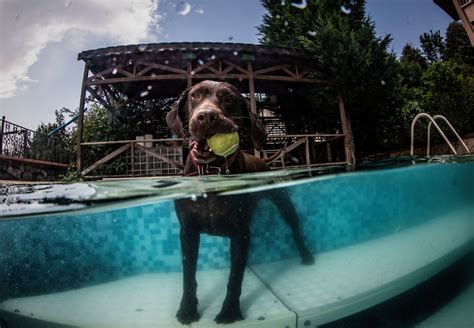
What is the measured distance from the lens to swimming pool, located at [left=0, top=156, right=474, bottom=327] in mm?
3027

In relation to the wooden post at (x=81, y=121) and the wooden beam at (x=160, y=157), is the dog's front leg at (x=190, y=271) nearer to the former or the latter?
the wooden beam at (x=160, y=157)

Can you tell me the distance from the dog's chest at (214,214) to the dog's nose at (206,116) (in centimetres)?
77

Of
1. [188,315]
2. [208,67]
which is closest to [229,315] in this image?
[188,315]

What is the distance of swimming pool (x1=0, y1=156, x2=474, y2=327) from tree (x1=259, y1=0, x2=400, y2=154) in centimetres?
619

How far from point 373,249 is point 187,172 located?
3701 mm

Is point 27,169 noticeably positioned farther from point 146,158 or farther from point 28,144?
point 146,158

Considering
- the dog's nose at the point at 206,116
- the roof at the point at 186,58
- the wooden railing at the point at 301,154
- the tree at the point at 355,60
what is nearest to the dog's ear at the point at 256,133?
the dog's nose at the point at 206,116

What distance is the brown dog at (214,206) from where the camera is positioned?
8.15ft

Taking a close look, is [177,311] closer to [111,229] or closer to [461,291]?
[111,229]

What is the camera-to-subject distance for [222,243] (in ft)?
10.2

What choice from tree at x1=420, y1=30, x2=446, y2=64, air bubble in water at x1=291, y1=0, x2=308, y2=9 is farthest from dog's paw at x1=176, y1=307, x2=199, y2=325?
air bubble in water at x1=291, y1=0, x2=308, y2=9

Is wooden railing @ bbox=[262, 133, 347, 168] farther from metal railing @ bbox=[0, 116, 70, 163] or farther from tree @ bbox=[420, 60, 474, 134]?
metal railing @ bbox=[0, 116, 70, 163]

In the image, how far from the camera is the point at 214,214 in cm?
263

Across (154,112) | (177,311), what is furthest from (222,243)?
(154,112)
